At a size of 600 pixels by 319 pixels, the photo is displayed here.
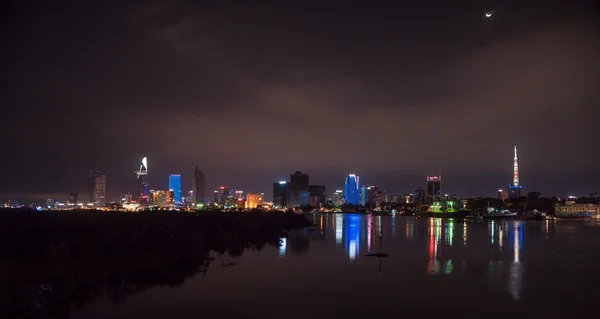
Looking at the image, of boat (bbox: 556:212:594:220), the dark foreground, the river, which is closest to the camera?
the dark foreground

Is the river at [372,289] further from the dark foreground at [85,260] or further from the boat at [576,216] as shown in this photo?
the boat at [576,216]

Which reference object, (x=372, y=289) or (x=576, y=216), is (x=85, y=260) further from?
(x=576, y=216)

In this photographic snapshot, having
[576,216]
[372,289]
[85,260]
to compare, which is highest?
[85,260]

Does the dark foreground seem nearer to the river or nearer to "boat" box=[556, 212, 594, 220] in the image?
the river

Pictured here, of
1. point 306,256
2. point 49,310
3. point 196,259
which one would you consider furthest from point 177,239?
point 49,310

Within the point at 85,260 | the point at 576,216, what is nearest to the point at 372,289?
the point at 85,260

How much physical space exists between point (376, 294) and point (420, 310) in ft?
11.8

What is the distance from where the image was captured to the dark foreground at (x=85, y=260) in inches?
800

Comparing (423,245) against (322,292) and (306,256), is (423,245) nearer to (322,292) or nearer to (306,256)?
(306,256)

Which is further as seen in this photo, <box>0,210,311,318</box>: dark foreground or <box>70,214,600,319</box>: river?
<box>70,214,600,319</box>: river

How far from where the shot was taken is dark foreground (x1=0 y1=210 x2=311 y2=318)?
20328 mm

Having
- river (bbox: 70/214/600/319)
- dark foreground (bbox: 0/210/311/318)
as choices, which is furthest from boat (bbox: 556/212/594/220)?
dark foreground (bbox: 0/210/311/318)

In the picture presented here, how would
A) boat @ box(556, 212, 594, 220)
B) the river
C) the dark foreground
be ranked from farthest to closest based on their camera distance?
1. boat @ box(556, 212, 594, 220)
2. the river
3. the dark foreground

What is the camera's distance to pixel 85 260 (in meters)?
26.4
